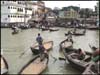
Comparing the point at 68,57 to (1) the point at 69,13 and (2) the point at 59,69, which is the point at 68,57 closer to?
(2) the point at 59,69

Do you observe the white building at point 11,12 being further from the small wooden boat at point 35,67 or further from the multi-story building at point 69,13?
the small wooden boat at point 35,67

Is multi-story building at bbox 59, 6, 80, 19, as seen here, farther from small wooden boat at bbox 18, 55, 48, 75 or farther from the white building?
small wooden boat at bbox 18, 55, 48, 75

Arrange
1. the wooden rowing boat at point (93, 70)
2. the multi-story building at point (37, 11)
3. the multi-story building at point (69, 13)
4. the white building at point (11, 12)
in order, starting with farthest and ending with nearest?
the multi-story building at point (69, 13) < the multi-story building at point (37, 11) < the white building at point (11, 12) < the wooden rowing boat at point (93, 70)

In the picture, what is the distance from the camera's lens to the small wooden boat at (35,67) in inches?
650

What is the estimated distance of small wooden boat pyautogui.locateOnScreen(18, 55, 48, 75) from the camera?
16522 mm

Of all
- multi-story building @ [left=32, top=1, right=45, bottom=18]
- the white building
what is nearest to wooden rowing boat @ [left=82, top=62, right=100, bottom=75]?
the white building

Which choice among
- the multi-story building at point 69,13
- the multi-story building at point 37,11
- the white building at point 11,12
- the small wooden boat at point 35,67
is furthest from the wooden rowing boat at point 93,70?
the multi-story building at point 69,13

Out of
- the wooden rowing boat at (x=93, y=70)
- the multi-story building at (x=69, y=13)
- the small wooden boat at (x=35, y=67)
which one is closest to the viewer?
the wooden rowing boat at (x=93, y=70)

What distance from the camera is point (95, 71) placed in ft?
48.6

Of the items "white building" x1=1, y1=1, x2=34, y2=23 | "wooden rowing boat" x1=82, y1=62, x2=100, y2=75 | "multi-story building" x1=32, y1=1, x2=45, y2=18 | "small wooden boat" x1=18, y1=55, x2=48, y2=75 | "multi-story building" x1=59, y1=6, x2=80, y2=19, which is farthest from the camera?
"multi-story building" x1=59, y1=6, x2=80, y2=19

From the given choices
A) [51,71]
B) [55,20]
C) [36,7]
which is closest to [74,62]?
[51,71]

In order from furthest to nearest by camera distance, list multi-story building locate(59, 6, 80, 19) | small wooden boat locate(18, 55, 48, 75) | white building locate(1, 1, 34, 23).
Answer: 1. multi-story building locate(59, 6, 80, 19)
2. white building locate(1, 1, 34, 23)
3. small wooden boat locate(18, 55, 48, 75)

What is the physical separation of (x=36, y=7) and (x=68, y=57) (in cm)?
8405

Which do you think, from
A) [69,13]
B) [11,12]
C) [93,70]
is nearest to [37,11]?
[69,13]
